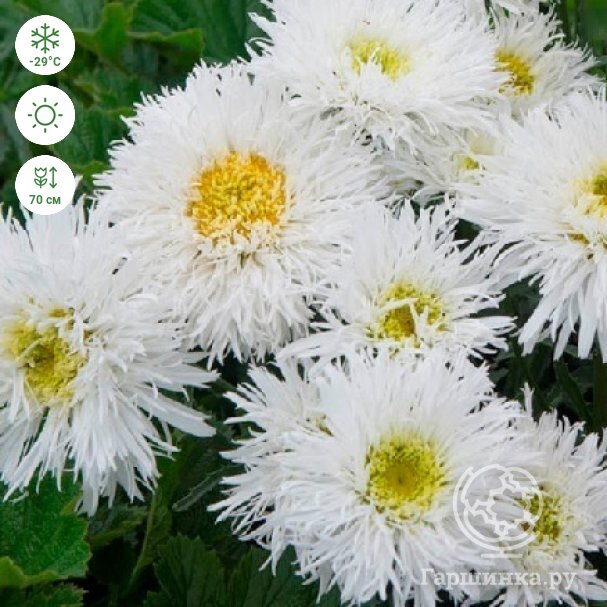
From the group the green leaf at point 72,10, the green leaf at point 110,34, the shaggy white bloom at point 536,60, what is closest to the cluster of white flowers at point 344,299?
the shaggy white bloom at point 536,60

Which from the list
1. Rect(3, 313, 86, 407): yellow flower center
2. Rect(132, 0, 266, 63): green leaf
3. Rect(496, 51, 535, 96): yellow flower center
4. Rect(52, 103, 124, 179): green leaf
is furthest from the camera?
Rect(132, 0, 266, 63): green leaf

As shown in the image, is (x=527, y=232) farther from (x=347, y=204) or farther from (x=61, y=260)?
(x=61, y=260)

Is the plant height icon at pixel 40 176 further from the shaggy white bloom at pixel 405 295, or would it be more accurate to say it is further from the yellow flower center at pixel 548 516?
the yellow flower center at pixel 548 516

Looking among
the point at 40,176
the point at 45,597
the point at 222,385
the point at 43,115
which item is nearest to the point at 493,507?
the point at 222,385

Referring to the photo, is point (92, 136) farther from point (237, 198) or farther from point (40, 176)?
point (237, 198)

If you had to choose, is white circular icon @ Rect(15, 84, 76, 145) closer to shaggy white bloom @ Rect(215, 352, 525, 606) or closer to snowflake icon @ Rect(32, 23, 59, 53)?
snowflake icon @ Rect(32, 23, 59, 53)

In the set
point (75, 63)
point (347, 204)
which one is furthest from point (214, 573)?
point (75, 63)

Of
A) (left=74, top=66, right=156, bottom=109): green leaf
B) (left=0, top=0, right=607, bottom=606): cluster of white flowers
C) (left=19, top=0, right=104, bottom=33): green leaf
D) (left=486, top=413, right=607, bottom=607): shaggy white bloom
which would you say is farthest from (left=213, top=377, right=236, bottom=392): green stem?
(left=19, top=0, right=104, bottom=33): green leaf
